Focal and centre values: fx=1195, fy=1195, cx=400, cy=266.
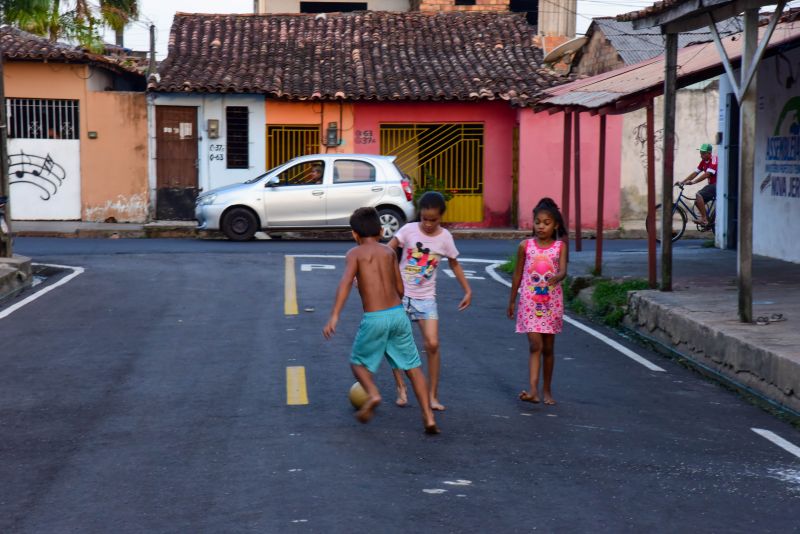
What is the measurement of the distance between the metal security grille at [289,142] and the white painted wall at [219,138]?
0.81ft

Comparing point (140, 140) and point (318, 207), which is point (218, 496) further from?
point (140, 140)

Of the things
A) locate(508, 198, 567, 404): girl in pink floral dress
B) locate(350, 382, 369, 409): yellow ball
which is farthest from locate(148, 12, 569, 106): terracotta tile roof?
locate(350, 382, 369, 409): yellow ball

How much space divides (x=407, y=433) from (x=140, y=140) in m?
22.0

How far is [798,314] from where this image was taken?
37.3 feet

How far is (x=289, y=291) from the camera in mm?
15062

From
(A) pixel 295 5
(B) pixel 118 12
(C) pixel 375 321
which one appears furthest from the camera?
(A) pixel 295 5

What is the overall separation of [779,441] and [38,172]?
76.3 ft

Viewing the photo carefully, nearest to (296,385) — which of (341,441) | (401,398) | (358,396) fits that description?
(401,398)

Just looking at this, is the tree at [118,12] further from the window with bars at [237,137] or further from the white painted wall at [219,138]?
the window with bars at [237,137]

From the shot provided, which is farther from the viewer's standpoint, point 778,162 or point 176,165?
point 176,165

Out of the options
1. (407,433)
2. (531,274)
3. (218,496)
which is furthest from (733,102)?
(218,496)

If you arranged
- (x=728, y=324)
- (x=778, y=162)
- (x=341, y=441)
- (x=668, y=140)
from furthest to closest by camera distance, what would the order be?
(x=778, y=162), (x=668, y=140), (x=728, y=324), (x=341, y=441)

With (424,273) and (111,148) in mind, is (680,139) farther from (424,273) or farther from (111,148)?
(424,273)

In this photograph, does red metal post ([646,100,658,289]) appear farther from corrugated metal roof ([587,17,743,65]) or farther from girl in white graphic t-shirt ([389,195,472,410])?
corrugated metal roof ([587,17,743,65])
